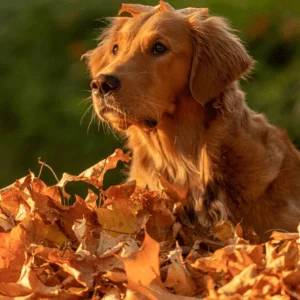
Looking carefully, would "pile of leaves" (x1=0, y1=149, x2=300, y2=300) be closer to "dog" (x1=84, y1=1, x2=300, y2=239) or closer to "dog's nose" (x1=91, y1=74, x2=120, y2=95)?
"dog's nose" (x1=91, y1=74, x2=120, y2=95)

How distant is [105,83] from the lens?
13.5ft

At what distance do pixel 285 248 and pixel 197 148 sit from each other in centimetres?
178

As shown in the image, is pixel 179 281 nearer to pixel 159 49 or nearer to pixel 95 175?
pixel 95 175

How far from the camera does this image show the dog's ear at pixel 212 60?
437 centimetres

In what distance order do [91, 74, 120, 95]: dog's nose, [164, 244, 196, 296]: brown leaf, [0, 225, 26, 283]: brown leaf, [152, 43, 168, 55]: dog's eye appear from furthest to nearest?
[152, 43, 168, 55]: dog's eye < [91, 74, 120, 95]: dog's nose < [0, 225, 26, 283]: brown leaf < [164, 244, 196, 296]: brown leaf

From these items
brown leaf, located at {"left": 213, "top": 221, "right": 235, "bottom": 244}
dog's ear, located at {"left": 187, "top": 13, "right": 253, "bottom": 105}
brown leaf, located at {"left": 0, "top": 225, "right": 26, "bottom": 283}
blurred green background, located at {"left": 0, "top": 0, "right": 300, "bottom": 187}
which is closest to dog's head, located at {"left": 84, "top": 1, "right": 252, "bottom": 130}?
dog's ear, located at {"left": 187, "top": 13, "right": 253, "bottom": 105}

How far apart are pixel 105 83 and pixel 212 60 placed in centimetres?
61

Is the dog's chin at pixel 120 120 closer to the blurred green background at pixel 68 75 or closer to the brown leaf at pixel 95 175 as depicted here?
the brown leaf at pixel 95 175

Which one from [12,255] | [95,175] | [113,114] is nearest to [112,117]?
[113,114]

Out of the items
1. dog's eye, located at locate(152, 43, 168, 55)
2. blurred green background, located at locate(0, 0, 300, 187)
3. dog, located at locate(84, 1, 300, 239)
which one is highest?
dog's eye, located at locate(152, 43, 168, 55)

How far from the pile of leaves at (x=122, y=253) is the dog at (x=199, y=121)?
29.9 inches

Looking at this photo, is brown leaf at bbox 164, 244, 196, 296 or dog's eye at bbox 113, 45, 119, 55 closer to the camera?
brown leaf at bbox 164, 244, 196, 296

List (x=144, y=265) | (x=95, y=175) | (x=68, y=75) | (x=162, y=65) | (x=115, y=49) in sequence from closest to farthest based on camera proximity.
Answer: (x=144, y=265), (x=95, y=175), (x=162, y=65), (x=115, y=49), (x=68, y=75)

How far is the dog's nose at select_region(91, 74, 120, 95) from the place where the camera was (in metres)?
4.08
